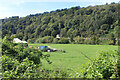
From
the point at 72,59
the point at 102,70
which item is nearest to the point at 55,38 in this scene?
the point at 72,59

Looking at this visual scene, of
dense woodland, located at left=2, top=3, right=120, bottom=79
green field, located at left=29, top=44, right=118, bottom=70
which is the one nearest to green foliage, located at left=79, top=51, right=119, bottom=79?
dense woodland, located at left=2, top=3, right=120, bottom=79

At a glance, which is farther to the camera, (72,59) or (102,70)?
(72,59)

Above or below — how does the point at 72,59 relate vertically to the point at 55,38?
below

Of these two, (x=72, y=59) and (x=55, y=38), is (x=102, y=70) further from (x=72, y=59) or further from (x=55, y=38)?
(x=55, y=38)

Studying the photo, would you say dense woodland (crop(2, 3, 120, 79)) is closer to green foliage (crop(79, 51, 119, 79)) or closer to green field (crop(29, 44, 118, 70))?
green foliage (crop(79, 51, 119, 79))

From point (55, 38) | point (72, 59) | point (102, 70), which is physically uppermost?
point (55, 38)

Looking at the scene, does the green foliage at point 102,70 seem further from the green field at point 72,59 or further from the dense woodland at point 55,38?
the green field at point 72,59

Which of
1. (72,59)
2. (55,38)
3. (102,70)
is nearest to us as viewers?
(102,70)

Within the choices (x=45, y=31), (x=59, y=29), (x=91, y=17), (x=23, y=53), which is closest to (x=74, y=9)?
(x=91, y=17)

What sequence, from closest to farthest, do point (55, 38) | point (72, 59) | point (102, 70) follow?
point (102, 70)
point (72, 59)
point (55, 38)

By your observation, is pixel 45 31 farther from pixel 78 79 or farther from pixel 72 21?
pixel 78 79

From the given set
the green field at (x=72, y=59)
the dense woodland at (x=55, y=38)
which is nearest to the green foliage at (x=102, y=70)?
the dense woodland at (x=55, y=38)

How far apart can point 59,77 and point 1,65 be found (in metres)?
0.79

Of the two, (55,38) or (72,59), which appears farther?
(55,38)
